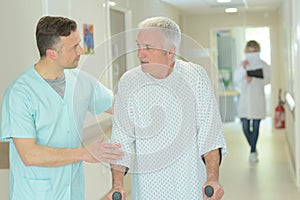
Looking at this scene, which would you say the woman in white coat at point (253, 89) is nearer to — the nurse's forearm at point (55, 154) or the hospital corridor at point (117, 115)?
the hospital corridor at point (117, 115)

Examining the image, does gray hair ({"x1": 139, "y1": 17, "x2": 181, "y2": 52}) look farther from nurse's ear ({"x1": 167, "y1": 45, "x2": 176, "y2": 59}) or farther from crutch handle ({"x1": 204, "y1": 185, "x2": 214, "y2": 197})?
crutch handle ({"x1": 204, "y1": 185, "x2": 214, "y2": 197})

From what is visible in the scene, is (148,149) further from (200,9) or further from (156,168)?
(200,9)

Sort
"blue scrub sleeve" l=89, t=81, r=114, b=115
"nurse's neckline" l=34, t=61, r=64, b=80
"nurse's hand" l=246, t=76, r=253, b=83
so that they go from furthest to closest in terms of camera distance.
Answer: "nurse's hand" l=246, t=76, r=253, b=83 → "blue scrub sleeve" l=89, t=81, r=114, b=115 → "nurse's neckline" l=34, t=61, r=64, b=80

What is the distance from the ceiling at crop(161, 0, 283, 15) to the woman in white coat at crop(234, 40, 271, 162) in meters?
2.39

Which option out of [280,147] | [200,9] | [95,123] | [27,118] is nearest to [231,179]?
[280,147]

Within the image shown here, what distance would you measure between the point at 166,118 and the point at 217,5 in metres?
8.37

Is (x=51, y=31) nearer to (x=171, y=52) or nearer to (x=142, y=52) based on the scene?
(x=142, y=52)

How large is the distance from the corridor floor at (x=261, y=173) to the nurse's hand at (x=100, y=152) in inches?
134

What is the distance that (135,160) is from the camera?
2.32 metres

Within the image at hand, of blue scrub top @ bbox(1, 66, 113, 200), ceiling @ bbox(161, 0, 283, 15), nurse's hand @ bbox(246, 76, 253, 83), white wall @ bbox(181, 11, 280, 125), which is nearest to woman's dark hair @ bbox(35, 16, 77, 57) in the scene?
blue scrub top @ bbox(1, 66, 113, 200)

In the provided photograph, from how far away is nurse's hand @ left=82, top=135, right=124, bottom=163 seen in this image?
2.18 metres

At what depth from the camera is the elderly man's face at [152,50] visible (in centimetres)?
217

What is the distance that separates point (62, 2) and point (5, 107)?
2.18m

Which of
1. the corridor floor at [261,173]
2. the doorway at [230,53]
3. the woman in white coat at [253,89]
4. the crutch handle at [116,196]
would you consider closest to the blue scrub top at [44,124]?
the crutch handle at [116,196]
